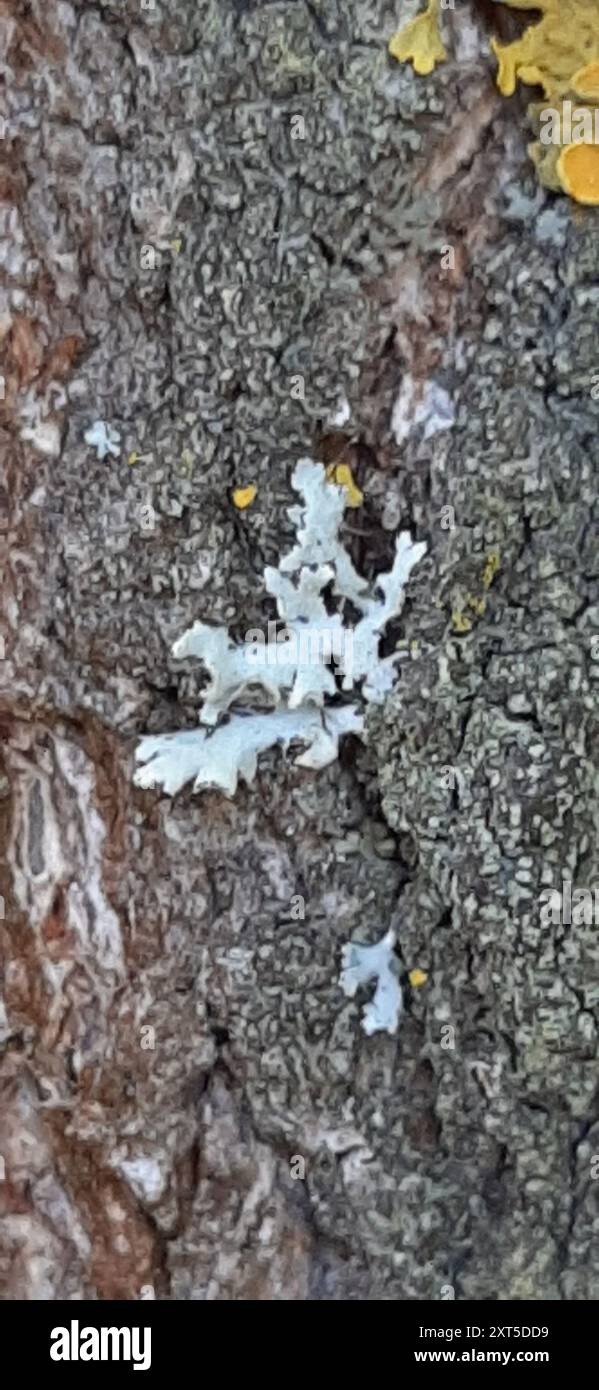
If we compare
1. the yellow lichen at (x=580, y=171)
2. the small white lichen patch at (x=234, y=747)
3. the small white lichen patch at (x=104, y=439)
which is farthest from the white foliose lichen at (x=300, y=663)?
the yellow lichen at (x=580, y=171)

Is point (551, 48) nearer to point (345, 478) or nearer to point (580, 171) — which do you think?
point (580, 171)

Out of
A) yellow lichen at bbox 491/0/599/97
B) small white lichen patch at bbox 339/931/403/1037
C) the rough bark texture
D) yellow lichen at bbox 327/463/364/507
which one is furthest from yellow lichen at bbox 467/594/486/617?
yellow lichen at bbox 491/0/599/97

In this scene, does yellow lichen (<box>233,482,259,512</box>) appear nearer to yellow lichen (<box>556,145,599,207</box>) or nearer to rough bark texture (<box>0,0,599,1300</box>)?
rough bark texture (<box>0,0,599,1300</box>)

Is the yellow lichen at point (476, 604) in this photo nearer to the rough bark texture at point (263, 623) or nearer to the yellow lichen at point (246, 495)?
the rough bark texture at point (263, 623)

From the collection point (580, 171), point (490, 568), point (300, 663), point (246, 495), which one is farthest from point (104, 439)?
point (580, 171)
